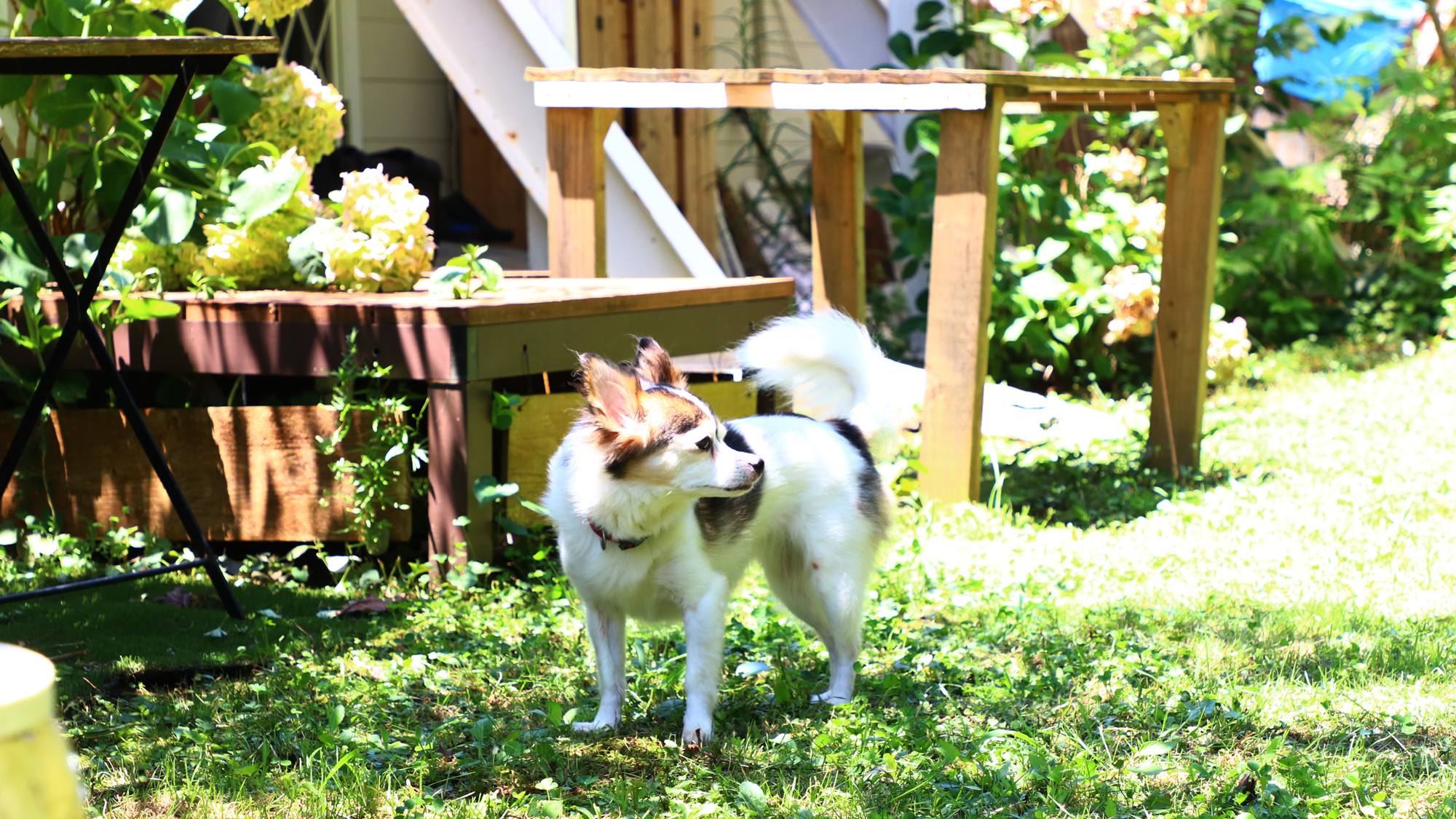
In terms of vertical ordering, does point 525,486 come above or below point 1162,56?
below

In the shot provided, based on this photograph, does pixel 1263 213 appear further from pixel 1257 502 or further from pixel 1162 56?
pixel 1257 502

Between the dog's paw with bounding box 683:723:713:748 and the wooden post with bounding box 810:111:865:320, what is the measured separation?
278 cm

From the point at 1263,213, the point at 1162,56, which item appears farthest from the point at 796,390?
the point at 1263,213

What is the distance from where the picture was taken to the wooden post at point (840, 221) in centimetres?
524

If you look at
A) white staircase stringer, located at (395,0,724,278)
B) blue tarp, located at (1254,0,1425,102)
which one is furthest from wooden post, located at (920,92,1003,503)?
blue tarp, located at (1254,0,1425,102)

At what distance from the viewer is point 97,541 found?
13.2ft

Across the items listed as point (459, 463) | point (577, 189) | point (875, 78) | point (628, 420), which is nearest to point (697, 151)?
point (577, 189)

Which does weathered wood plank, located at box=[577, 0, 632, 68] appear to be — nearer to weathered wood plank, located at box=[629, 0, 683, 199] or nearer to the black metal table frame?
weathered wood plank, located at box=[629, 0, 683, 199]

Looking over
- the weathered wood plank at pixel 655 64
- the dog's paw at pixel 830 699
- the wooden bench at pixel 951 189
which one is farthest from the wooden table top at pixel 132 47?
the weathered wood plank at pixel 655 64

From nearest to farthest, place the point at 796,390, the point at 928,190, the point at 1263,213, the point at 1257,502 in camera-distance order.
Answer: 1. the point at 796,390
2. the point at 1257,502
3. the point at 928,190
4. the point at 1263,213

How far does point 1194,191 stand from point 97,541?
4454 mm

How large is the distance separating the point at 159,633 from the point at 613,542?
145 cm

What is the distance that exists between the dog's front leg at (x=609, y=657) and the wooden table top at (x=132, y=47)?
1.54 metres

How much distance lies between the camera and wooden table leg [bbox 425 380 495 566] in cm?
371
